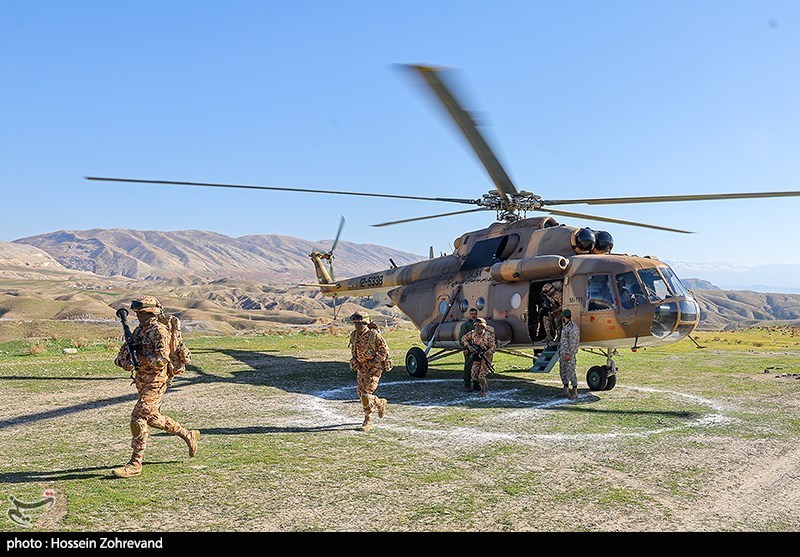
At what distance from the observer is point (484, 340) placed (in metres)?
11.8

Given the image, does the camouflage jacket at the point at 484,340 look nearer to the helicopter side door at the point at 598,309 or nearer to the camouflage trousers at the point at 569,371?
the camouflage trousers at the point at 569,371

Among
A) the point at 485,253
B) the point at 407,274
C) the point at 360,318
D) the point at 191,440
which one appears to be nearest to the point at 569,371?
the point at 485,253

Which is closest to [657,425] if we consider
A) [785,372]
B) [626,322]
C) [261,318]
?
[626,322]

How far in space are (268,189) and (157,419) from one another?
5.32 meters

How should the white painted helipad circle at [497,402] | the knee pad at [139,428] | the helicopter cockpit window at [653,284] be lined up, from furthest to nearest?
the helicopter cockpit window at [653,284] < the white painted helipad circle at [497,402] < the knee pad at [139,428]

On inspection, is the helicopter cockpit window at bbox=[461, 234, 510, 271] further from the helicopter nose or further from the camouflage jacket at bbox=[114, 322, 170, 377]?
the camouflage jacket at bbox=[114, 322, 170, 377]

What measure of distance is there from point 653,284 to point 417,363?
574 cm

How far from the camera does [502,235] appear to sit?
46.5 ft

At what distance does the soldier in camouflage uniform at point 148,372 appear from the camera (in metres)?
6.27

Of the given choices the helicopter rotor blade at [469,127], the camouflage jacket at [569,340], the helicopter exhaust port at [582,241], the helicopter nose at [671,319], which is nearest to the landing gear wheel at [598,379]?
the camouflage jacket at [569,340]

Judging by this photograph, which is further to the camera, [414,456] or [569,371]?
[569,371]

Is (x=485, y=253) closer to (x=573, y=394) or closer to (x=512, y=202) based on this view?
(x=512, y=202)

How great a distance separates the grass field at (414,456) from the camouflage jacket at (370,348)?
1.07 m
